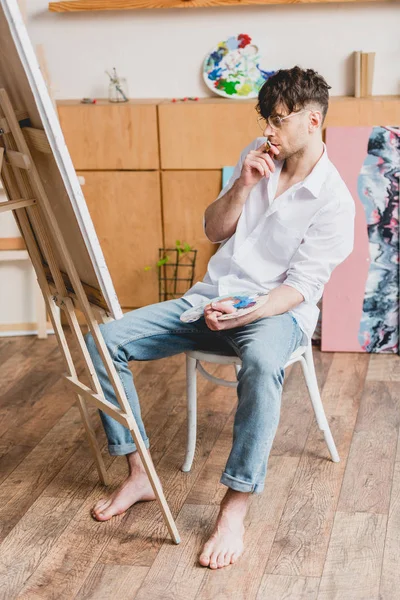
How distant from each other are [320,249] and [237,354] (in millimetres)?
372

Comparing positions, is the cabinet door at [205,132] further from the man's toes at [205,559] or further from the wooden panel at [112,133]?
the man's toes at [205,559]

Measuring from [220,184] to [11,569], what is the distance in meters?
2.03

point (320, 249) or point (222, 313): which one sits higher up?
point (320, 249)

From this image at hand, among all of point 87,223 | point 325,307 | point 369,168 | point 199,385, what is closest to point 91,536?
point 87,223

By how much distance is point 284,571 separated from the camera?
2102 millimetres

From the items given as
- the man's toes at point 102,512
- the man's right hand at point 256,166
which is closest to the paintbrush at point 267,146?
the man's right hand at point 256,166

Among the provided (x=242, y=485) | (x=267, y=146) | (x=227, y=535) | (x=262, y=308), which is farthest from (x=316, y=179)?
(x=227, y=535)

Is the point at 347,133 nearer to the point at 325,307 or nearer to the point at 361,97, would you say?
the point at 361,97

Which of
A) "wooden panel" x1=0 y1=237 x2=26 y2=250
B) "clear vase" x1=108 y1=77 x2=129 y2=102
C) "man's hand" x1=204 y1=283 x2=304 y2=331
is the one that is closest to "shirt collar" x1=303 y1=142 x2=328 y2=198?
"man's hand" x1=204 y1=283 x2=304 y2=331

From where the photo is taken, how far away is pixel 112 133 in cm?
373

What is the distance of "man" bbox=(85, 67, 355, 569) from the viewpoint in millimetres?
2336

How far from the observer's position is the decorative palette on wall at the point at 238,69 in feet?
12.2

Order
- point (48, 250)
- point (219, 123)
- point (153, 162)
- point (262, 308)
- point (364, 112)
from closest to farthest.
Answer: point (48, 250)
point (262, 308)
point (364, 112)
point (219, 123)
point (153, 162)

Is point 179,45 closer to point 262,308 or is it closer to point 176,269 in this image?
point 176,269
